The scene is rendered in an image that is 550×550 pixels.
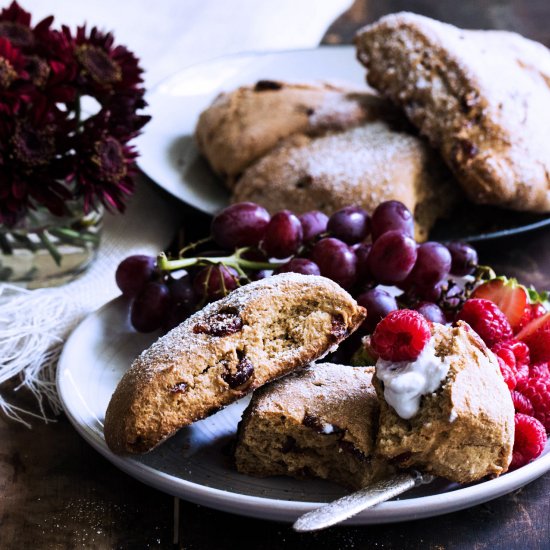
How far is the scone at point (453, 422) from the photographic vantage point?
1111mm

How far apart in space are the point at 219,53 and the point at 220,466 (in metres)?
1.91

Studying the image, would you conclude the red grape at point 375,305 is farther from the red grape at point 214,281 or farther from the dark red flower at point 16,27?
the dark red flower at point 16,27

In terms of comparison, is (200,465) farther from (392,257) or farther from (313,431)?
(392,257)

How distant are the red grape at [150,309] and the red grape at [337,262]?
288 mm

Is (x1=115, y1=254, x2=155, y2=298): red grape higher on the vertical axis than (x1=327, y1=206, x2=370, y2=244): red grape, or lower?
higher

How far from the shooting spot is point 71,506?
4.09ft

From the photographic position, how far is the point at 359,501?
3.57 feet

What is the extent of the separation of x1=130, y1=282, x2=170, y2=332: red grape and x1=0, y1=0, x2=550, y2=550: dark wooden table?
0.24 m

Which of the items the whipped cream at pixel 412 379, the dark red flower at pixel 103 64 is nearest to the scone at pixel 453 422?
the whipped cream at pixel 412 379

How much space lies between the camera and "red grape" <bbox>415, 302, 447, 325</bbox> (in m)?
1.45

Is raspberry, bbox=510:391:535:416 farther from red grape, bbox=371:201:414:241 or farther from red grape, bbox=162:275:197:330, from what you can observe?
red grape, bbox=162:275:197:330

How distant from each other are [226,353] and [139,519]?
0.28m

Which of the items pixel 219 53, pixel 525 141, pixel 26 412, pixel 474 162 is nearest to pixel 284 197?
pixel 474 162

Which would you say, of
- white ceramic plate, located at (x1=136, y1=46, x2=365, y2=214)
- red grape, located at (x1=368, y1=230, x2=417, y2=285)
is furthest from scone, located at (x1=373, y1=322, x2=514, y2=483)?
white ceramic plate, located at (x1=136, y1=46, x2=365, y2=214)
